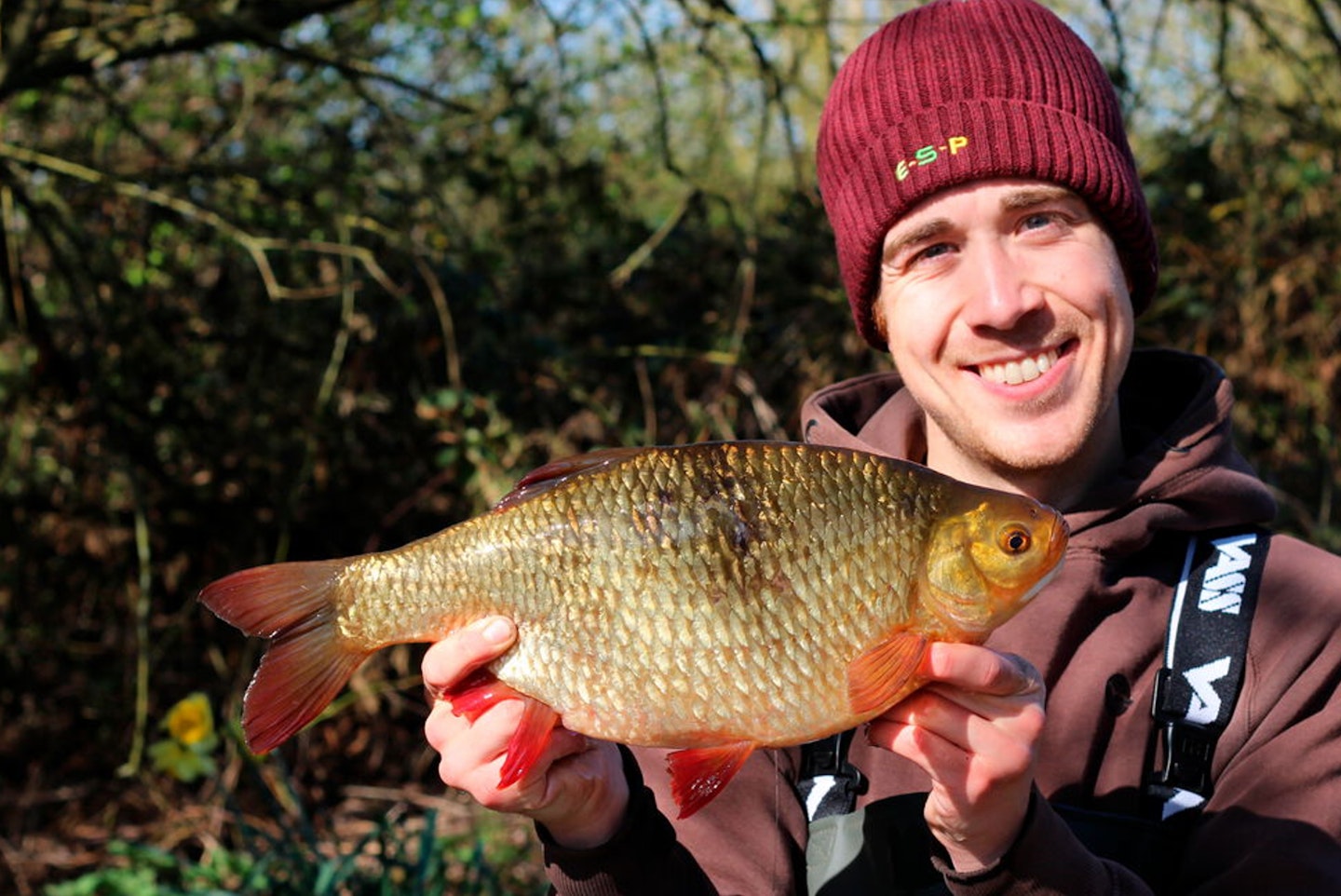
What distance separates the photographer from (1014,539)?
1351 millimetres

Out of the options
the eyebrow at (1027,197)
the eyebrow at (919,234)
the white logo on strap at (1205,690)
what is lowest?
the white logo on strap at (1205,690)

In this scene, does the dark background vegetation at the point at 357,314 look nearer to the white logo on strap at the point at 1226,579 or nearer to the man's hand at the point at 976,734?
the white logo on strap at the point at 1226,579

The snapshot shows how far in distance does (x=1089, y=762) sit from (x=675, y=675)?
0.59 meters

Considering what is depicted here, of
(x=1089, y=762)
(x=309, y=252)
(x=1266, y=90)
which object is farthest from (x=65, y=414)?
(x=1266, y=90)

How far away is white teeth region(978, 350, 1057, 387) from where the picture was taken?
5.70 feet

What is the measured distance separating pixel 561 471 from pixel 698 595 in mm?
200

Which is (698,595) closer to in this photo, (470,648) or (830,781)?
(470,648)

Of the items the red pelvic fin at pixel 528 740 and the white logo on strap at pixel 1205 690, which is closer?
the red pelvic fin at pixel 528 740

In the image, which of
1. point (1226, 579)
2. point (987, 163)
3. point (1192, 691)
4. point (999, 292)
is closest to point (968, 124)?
point (987, 163)

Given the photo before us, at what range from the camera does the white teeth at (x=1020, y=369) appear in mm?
1736

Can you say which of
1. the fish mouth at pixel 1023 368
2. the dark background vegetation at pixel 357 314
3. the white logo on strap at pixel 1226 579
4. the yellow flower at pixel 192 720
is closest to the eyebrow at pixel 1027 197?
the fish mouth at pixel 1023 368

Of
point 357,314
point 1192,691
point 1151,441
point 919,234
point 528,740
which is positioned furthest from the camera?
point 357,314

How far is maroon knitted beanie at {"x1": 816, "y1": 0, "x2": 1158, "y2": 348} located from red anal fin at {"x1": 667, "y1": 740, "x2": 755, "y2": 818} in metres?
0.82

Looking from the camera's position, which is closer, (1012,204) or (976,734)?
(976,734)
